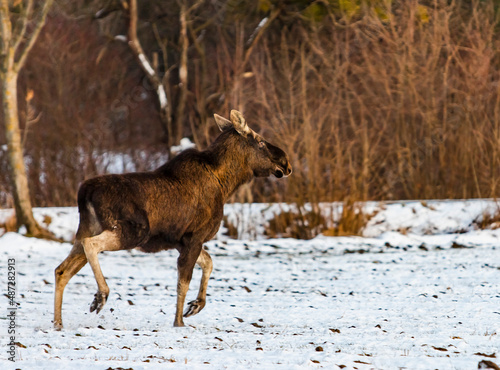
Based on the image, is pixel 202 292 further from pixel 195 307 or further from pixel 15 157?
pixel 15 157

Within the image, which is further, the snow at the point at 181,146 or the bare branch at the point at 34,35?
the snow at the point at 181,146

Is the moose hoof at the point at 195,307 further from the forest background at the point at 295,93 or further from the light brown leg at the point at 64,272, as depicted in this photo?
the forest background at the point at 295,93

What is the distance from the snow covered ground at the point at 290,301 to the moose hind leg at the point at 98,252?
0.32 metres

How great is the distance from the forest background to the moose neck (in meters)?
8.53

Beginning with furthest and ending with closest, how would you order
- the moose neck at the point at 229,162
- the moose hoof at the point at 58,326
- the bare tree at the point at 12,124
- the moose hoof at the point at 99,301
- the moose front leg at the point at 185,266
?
the bare tree at the point at 12,124
the moose neck at the point at 229,162
the moose front leg at the point at 185,266
the moose hoof at the point at 58,326
the moose hoof at the point at 99,301

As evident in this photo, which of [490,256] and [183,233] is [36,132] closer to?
[490,256]

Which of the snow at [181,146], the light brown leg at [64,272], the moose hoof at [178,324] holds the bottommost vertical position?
the moose hoof at [178,324]

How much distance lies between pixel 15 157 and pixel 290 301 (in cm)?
951

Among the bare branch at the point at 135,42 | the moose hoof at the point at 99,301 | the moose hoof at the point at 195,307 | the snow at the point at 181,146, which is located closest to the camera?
the moose hoof at the point at 99,301

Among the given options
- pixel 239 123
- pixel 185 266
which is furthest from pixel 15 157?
pixel 185 266

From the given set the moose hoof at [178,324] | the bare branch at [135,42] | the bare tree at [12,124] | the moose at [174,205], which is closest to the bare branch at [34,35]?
the bare tree at [12,124]

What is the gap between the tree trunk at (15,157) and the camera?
17609 millimetres

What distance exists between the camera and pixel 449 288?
36.6 ft

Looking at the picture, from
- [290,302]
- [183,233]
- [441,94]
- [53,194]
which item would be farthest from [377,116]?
[183,233]
